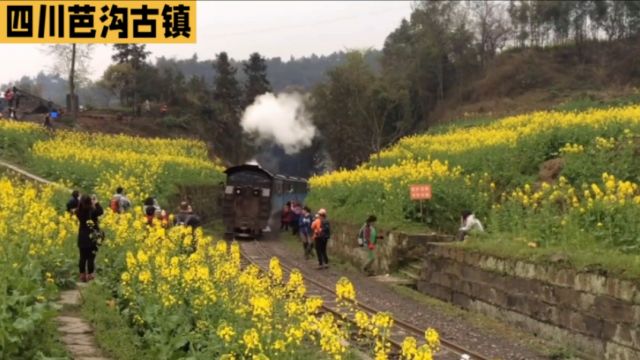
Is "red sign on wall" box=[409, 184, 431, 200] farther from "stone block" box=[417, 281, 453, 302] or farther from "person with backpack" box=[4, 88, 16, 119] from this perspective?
"person with backpack" box=[4, 88, 16, 119]

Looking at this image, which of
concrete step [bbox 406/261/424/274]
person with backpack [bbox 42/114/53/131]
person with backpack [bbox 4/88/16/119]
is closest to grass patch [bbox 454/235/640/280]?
concrete step [bbox 406/261/424/274]

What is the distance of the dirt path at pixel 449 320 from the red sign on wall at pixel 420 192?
8.77 feet

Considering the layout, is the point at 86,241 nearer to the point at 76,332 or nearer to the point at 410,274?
the point at 76,332

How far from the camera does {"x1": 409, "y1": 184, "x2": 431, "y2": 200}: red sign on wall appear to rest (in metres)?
20.7

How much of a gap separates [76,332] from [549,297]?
27.9 feet

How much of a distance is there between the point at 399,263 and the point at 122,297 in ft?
40.7

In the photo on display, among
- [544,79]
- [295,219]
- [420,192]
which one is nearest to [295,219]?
[295,219]

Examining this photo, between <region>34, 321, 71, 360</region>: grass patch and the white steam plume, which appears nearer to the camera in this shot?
<region>34, 321, 71, 360</region>: grass patch

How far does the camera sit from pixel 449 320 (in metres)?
15.2

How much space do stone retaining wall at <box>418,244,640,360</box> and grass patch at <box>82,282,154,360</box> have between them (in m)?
7.38

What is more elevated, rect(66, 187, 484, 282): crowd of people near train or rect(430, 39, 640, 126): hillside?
rect(430, 39, 640, 126): hillside

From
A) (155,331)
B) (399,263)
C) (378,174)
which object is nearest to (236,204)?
(378,174)

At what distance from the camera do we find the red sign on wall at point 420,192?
2072 cm

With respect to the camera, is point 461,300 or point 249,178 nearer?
point 461,300
